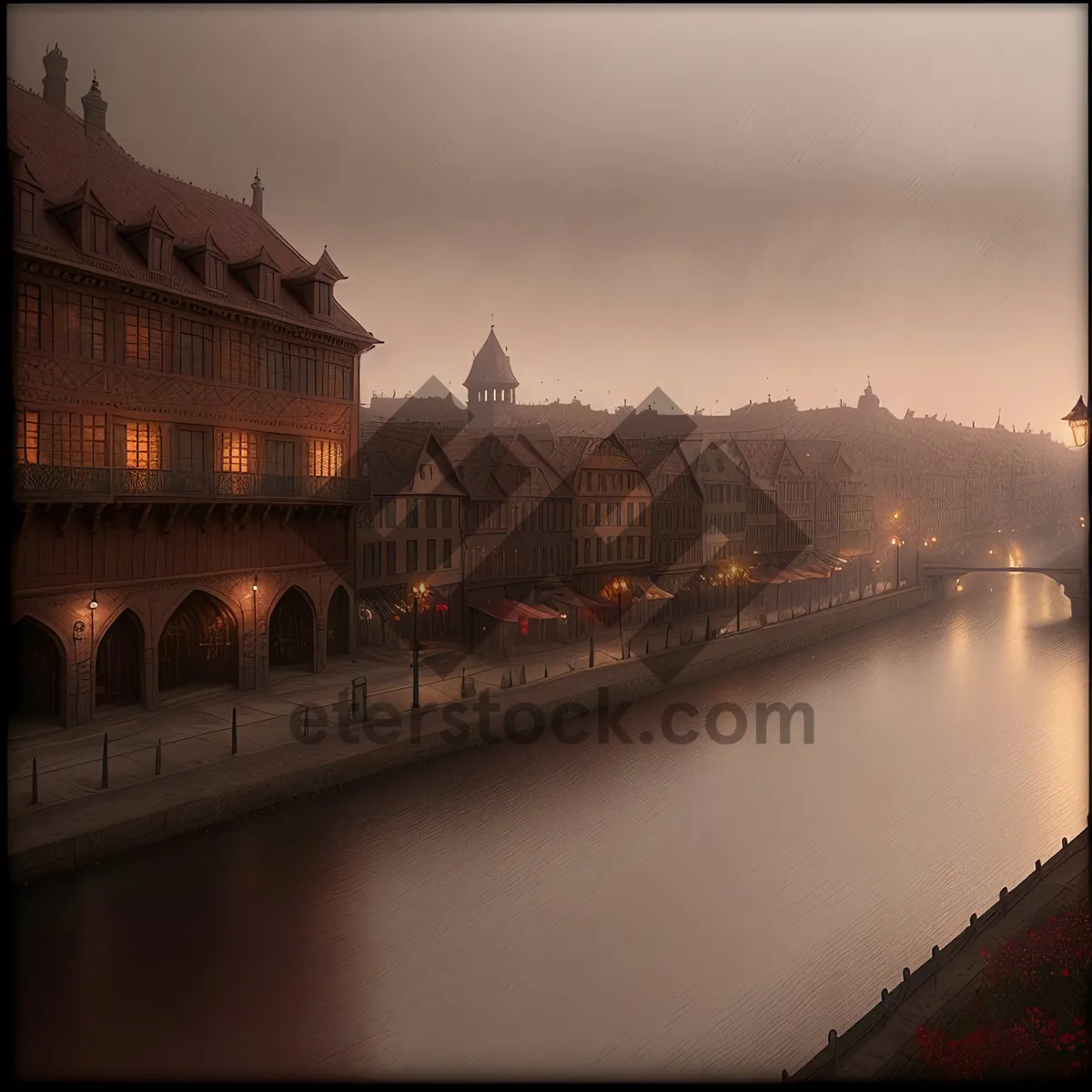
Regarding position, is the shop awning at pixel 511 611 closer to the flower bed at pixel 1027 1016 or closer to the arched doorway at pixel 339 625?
the arched doorway at pixel 339 625

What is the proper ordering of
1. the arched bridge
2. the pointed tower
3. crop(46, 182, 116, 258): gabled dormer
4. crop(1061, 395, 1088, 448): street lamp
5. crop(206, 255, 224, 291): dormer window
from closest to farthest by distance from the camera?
crop(1061, 395, 1088, 448): street lamp
crop(46, 182, 116, 258): gabled dormer
crop(206, 255, 224, 291): dormer window
the arched bridge
the pointed tower

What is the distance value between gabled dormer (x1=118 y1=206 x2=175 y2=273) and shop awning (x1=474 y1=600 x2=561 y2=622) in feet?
62.9

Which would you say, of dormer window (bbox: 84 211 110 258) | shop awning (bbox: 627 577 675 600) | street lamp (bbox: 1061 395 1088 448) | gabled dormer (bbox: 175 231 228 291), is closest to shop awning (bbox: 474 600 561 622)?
shop awning (bbox: 627 577 675 600)

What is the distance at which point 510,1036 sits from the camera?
513 inches

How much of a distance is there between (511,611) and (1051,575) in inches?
1872

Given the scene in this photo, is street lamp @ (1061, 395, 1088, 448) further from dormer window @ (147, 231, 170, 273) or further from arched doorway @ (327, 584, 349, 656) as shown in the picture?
arched doorway @ (327, 584, 349, 656)

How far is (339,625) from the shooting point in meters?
36.5

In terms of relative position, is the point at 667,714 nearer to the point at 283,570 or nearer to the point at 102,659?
the point at 283,570

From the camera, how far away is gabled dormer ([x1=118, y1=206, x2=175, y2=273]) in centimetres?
2666

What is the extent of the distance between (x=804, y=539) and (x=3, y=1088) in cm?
5823

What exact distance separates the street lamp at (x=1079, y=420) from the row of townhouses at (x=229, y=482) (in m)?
19.7

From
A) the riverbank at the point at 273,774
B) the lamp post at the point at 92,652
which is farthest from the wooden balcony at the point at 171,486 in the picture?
the riverbank at the point at 273,774

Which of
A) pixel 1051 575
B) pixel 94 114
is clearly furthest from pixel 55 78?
pixel 1051 575

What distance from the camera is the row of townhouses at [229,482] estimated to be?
81.1 ft
